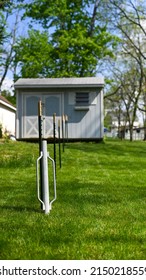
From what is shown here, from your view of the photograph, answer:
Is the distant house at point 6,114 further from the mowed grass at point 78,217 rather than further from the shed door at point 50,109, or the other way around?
the mowed grass at point 78,217

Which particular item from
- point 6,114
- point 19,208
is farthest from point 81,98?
point 19,208

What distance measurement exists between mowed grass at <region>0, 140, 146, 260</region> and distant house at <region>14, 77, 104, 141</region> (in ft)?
33.4

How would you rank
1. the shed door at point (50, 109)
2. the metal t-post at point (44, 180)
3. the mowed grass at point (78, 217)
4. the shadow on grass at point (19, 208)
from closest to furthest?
1. the mowed grass at point (78, 217)
2. the metal t-post at point (44, 180)
3. the shadow on grass at point (19, 208)
4. the shed door at point (50, 109)

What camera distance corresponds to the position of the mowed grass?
4090 mm

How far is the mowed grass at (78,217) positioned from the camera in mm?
4090

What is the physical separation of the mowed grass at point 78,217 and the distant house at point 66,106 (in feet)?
33.4

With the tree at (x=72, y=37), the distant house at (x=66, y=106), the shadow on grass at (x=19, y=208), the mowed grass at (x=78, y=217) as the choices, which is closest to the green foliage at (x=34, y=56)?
the tree at (x=72, y=37)

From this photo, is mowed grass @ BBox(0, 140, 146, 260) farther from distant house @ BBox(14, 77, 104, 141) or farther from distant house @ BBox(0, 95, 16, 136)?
distant house @ BBox(0, 95, 16, 136)

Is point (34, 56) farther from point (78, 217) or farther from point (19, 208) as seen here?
point (78, 217)

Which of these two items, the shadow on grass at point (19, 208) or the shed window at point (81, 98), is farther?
the shed window at point (81, 98)

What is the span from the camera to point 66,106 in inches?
827

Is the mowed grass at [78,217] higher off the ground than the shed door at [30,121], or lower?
lower
